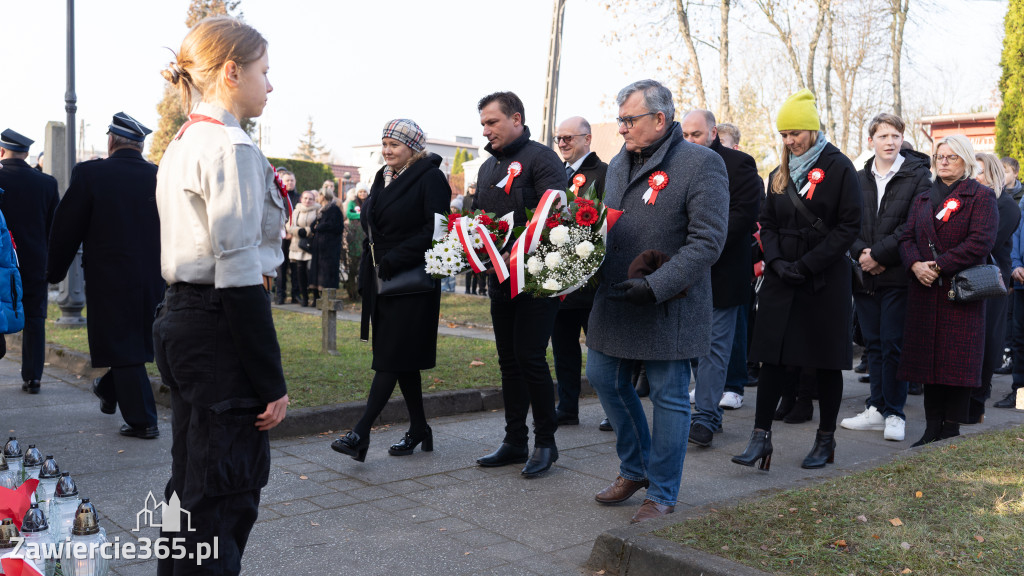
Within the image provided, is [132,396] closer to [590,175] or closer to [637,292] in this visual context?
[590,175]

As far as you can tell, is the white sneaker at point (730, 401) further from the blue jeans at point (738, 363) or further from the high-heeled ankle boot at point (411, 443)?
the high-heeled ankle boot at point (411, 443)

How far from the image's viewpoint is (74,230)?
19.7 ft

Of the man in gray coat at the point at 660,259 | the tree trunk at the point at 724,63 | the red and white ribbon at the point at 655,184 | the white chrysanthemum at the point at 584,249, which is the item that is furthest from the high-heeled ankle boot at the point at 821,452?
the tree trunk at the point at 724,63

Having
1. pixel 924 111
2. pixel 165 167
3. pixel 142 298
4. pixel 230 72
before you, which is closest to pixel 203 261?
pixel 165 167

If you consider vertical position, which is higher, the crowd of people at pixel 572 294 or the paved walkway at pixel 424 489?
the crowd of people at pixel 572 294

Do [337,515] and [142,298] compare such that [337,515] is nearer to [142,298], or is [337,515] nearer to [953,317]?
[142,298]

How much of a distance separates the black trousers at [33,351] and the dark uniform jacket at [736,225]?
5.73m

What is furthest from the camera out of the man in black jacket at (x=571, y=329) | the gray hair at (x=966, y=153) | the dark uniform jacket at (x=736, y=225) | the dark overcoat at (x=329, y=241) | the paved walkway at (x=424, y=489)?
the dark overcoat at (x=329, y=241)

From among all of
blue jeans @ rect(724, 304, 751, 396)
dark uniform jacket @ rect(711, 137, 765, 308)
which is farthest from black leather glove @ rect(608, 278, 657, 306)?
blue jeans @ rect(724, 304, 751, 396)

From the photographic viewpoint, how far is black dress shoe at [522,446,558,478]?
210 inches

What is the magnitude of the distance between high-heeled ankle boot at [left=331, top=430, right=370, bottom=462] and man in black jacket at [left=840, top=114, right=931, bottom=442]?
155 inches

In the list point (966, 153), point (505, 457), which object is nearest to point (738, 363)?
point (966, 153)

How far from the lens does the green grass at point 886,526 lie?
11.9ft

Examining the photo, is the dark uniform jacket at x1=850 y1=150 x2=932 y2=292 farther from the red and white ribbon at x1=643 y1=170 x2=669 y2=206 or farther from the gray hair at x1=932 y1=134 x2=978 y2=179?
the red and white ribbon at x1=643 y1=170 x2=669 y2=206
